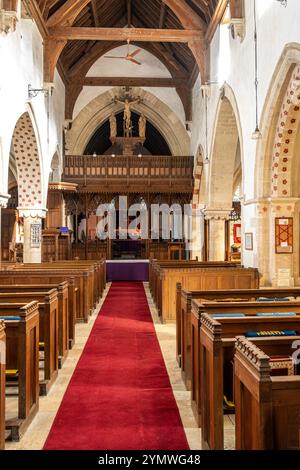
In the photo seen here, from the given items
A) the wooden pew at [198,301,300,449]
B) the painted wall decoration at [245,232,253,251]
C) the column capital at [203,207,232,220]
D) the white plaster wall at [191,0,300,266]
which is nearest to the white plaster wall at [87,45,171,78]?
the white plaster wall at [191,0,300,266]

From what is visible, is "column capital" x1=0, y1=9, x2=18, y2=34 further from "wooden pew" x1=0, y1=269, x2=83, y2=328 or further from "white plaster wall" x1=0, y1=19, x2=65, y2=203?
"wooden pew" x1=0, y1=269, x2=83, y2=328

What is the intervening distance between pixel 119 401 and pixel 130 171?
15.3m

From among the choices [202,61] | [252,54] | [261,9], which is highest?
[202,61]

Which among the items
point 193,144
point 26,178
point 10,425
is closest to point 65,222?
point 26,178

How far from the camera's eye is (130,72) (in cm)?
2042

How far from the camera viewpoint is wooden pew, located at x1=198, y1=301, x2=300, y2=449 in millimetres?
3100

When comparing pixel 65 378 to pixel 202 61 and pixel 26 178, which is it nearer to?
pixel 26 178

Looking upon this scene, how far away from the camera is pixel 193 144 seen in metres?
19.3

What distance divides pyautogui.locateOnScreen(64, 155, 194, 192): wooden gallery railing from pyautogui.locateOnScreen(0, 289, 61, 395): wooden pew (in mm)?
13417

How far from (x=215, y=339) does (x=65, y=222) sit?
16.0m

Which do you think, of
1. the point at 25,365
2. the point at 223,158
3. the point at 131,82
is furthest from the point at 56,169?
the point at 25,365

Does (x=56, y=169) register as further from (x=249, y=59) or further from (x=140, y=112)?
(x=249, y=59)

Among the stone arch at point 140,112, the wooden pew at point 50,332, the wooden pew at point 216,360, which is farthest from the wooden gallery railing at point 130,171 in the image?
the wooden pew at point 216,360

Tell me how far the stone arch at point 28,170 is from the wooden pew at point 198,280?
691 cm
